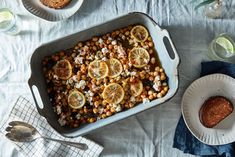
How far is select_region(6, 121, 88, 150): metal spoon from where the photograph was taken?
1.13 meters

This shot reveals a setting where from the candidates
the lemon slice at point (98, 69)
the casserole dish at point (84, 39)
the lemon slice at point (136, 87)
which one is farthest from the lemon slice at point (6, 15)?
the lemon slice at point (136, 87)

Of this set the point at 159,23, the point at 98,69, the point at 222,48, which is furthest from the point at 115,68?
the point at 222,48

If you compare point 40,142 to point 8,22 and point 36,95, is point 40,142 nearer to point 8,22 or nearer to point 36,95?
point 36,95

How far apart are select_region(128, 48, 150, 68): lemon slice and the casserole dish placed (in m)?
0.04

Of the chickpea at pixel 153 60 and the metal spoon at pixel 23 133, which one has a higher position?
the chickpea at pixel 153 60

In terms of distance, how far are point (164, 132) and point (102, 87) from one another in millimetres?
198

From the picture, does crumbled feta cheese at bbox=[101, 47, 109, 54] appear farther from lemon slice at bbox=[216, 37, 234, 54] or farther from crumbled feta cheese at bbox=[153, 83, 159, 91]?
lemon slice at bbox=[216, 37, 234, 54]

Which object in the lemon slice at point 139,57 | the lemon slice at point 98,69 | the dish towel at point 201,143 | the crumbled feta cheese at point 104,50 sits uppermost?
the crumbled feta cheese at point 104,50

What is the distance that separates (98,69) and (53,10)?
208mm

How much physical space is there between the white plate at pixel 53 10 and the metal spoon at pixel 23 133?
0.29m

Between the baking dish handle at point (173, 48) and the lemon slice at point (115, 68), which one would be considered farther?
the lemon slice at point (115, 68)

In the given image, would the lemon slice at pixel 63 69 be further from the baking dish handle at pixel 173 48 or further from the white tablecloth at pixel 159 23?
the baking dish handle at pixel 173 48

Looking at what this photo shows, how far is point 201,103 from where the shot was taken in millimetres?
1160

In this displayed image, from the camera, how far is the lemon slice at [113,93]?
114 cm
